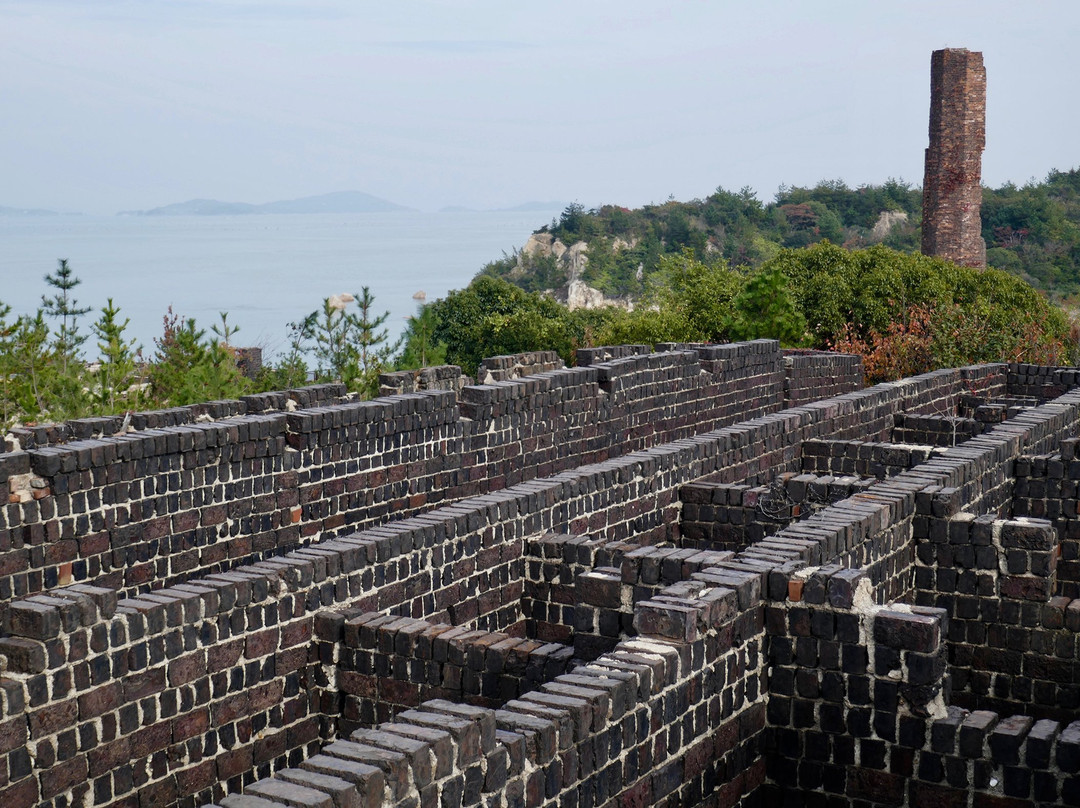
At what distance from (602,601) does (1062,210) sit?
6850 centimetres

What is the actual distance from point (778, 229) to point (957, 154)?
35.6 meters

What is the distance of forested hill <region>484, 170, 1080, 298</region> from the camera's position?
65.3 m

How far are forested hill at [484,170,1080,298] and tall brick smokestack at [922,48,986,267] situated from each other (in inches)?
880

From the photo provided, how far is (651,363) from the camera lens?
15.5m

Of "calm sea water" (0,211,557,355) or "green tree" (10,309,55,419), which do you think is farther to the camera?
"calm sea water" (0,211,557,355)

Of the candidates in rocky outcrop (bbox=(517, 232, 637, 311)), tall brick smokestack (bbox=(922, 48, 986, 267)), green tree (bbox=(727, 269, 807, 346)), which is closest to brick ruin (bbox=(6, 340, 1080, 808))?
green tree (bbox=(727, 269, 807, 346))

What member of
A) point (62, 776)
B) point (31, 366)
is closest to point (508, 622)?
point (62, 776)

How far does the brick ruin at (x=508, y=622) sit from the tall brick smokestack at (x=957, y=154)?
29.4 meters

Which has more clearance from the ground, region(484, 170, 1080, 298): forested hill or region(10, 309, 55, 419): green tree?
region(484, 170, 1080, 298): forested hill

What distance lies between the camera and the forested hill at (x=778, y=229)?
214 ft

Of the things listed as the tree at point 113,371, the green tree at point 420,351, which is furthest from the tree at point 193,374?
the green tree at point 420,351

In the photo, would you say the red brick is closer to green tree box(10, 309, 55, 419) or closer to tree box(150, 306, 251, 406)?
green tree box(10, 309, 55, 419)

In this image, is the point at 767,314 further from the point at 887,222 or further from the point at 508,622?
the point at 887,222

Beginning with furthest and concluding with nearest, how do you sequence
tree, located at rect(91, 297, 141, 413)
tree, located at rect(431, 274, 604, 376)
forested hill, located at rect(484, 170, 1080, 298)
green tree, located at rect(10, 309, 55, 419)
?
forested hill, located at rect(484, 170, 1080, 298), tree, located at rect(431, 274, 604, 376), green tree, located at rect(10, 309, 55, 419), tree, located at rect(91, 297, 141, 413)
